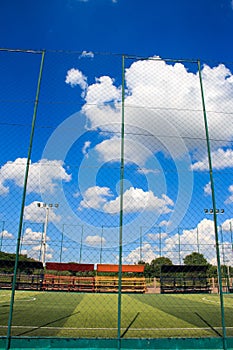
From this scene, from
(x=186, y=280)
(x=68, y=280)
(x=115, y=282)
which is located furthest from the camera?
(x=186, y=280)

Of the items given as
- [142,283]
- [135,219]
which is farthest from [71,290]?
[135,219]

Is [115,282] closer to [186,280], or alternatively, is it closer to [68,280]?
[68,280]

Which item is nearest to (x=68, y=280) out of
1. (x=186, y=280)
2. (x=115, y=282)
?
(x=115, y=282)

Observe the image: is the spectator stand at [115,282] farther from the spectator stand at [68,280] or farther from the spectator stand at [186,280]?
the spectator stand at [186,280]

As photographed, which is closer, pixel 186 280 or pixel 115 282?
pixel 115 282

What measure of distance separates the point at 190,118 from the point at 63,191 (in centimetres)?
306

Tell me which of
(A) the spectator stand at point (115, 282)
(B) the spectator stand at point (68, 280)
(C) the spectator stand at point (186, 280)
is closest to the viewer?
(C) the spectator stand at point (186, 280)

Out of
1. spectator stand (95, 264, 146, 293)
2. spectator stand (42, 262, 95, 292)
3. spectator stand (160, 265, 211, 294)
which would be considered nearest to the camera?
spectator stand (160, 265, 211, 294)

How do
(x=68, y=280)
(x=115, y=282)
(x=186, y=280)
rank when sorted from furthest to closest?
1. (x=186, y=280)
2. (x=115, y=282)
3. (x=68, y=280)

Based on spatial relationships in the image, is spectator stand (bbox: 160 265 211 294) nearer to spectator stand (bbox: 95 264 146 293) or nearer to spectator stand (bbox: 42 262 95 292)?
spectator stand (bbox: 95 264 146 293)

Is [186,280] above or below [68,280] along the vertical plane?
above

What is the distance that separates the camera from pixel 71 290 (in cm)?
1956

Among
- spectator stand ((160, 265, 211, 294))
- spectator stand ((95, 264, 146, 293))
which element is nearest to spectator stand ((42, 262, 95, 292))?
spectator stand ((95, 264, 146, 293))

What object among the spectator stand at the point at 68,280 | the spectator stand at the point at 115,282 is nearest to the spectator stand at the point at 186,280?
the spectator stand at the point at 115,282
